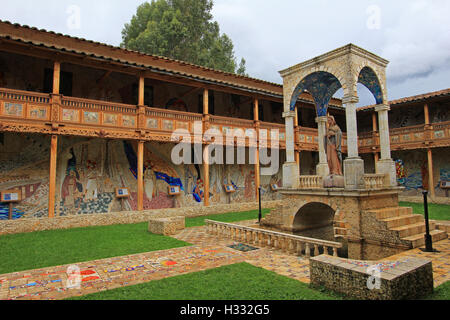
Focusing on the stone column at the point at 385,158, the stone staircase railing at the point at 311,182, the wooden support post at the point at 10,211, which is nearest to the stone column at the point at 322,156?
the stone staircase railing at the point at 311,182

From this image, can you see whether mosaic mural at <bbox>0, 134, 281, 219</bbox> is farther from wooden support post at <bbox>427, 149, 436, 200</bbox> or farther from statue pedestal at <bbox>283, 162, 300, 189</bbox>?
wooden support post at <bbox>427, 149, 436, 200</bbox>

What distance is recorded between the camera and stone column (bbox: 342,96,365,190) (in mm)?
8859

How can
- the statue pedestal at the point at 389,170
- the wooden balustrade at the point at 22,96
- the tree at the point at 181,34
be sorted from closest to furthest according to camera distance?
1. the statue pedestal at the point at 389,170
2. the wooden balustrade at the point at 22,96
3. the tree at the point at 181,34

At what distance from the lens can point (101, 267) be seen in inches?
A: 248

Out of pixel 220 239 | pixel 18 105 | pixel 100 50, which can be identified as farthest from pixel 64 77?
pixel 220 239

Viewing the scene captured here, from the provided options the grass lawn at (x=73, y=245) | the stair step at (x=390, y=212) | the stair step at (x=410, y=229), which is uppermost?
the stair step at (x=390, y=212)

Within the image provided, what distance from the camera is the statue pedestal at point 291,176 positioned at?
11031 mm

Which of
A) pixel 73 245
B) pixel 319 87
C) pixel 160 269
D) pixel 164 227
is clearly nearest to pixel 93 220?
pixel 73 245

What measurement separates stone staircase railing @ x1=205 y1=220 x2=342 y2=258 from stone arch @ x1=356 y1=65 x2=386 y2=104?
6.38 metres

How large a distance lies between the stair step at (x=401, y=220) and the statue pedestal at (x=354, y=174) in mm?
1260

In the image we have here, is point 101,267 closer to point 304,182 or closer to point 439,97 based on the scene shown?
point 304,182

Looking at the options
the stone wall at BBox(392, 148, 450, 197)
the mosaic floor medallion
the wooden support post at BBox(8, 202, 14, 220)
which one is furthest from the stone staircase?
the wooden support post at BBox(8, 202, 14, 220)

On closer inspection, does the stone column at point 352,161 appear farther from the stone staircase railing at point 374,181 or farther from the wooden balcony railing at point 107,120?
the wooden balcony railing at point 107,120
